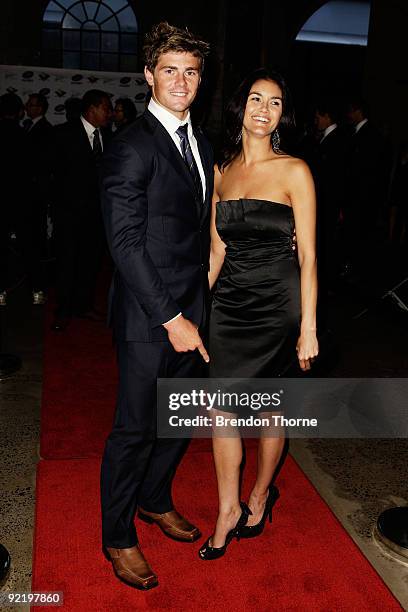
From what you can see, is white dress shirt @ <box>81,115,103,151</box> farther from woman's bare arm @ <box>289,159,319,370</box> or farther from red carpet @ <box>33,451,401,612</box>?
woman's bare arm @ <box>289,159,319,370</box>

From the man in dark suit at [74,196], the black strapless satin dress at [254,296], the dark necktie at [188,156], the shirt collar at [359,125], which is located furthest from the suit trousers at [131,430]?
the shirt collar at [359,125]

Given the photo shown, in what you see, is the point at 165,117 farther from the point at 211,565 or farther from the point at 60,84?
the point at 60,84

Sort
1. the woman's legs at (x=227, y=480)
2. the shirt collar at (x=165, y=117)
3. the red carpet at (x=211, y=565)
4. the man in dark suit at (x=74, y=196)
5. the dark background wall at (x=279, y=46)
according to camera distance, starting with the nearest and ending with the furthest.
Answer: the shirt collar at (x=165, y=117) < the red carpet at (x=211, y=565) < the woman's legs at (x=227, y=480) < the man in dark suit at (x=74, y=196) < the dark background wall at (x=279, y=46)

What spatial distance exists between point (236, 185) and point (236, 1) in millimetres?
10624

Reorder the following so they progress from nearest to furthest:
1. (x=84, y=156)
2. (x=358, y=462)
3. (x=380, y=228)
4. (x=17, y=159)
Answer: (x=358, y=462) < (x=84, y=156) < (x=17, y=159) < (x=380, y=228)

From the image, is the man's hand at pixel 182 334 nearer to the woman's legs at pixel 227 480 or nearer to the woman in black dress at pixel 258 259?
the woman in black dress at pixel 258 259

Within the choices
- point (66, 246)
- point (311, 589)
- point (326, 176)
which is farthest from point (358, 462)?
point (326, 176)

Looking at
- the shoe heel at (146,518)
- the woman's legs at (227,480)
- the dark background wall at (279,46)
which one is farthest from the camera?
the dark background wall at (279,46)

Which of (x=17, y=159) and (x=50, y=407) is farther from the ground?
(x=17, y=159)

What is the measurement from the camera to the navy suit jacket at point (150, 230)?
1999 mm

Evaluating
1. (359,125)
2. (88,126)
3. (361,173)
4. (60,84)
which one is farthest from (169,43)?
(60,84)

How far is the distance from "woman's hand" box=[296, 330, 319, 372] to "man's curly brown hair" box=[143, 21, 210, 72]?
1.06m

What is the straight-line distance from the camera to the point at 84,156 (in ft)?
18.0

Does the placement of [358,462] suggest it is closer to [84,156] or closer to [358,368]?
[358,368]
